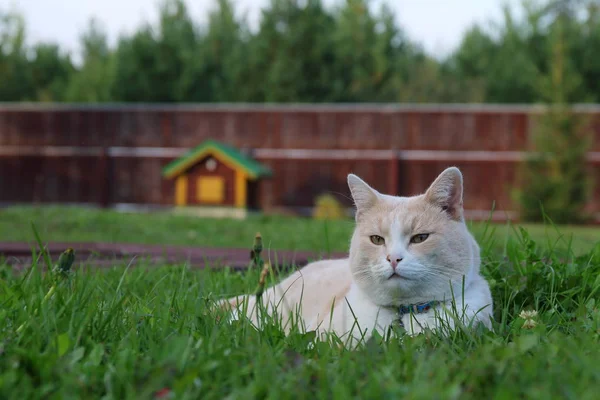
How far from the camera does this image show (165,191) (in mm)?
16234

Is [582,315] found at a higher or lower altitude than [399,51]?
lower

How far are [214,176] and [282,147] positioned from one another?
187 cm

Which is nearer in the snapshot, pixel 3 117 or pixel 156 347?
pixel 156 347

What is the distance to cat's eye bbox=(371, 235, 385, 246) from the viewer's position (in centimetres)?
270

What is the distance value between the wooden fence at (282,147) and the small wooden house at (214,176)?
52.2 inches

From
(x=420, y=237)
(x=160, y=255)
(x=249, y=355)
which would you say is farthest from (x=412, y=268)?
(x=160, y=255)

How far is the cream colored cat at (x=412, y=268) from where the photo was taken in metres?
2.55

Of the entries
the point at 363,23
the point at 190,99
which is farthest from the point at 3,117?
the point at 363,23

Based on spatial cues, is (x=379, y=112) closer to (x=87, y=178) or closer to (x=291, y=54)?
(x=87, y=178)

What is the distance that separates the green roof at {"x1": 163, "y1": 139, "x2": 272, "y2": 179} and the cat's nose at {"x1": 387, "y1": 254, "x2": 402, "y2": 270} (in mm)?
11495

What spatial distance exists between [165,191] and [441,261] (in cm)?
1404

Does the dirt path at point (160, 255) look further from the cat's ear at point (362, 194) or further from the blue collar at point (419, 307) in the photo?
the blue collar at point (419, 307)

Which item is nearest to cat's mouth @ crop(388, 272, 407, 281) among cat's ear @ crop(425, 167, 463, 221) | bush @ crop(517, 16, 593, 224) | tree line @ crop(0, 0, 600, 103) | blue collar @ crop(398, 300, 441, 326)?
blue collar @ crop(398, 300, 441, 326)

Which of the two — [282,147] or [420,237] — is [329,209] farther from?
[420,237]
